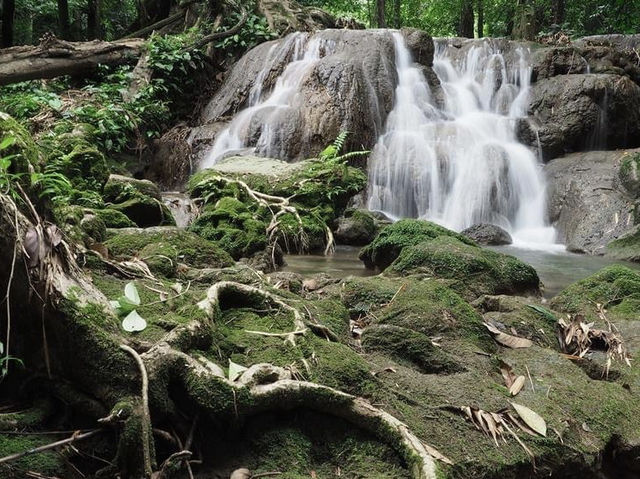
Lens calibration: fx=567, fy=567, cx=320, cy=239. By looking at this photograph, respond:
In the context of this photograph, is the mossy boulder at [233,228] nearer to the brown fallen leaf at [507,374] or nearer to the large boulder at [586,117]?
the brown fallen leaf at [507,374]

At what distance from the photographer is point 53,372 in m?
2.21

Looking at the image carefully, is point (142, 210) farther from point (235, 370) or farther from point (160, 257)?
point (235, 370)

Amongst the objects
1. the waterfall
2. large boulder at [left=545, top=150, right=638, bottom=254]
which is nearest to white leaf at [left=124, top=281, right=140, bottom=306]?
the waterfall

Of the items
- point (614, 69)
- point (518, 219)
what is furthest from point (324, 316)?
point (614, 69)

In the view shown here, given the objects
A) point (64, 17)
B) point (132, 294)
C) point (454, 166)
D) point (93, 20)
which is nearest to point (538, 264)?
point (454, 166)

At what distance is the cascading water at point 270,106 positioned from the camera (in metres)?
11.4

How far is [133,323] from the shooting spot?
7.92ft

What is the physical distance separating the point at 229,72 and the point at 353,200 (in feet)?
20.0

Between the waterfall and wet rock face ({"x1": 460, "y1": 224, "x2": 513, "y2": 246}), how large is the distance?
0.55m

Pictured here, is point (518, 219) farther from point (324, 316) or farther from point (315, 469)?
point (315, 469)

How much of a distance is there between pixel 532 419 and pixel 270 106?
10662 millimetres

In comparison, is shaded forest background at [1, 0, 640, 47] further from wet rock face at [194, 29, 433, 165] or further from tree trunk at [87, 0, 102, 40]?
wet rock face at [194, 29, 433, 165]

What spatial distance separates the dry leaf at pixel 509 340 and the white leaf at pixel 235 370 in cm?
190

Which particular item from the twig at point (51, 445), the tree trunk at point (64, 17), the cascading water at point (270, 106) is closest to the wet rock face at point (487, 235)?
the cascading water at point (270, 106)
